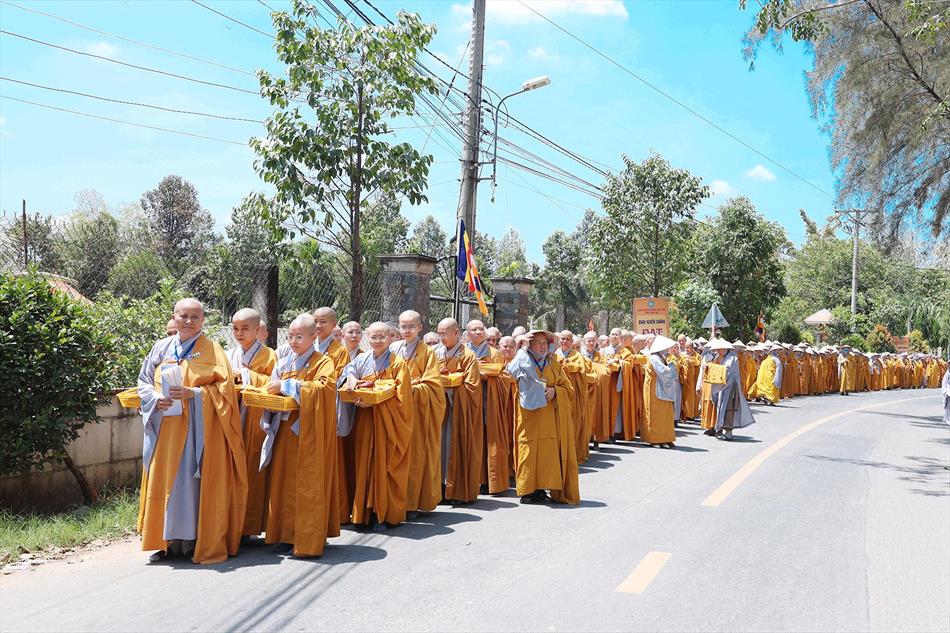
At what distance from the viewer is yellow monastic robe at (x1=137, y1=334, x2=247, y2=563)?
19.1 feet

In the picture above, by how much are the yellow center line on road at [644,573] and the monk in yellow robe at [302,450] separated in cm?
225

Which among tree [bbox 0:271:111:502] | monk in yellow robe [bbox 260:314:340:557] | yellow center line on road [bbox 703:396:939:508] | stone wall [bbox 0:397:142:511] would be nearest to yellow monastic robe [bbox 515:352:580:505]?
yellow center line on road [bbox 703:396:939:508]

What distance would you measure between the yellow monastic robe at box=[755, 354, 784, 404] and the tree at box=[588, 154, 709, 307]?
371cm

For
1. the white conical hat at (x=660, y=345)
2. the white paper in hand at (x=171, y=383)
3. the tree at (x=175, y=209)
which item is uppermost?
the tree at (x=175, y=209)

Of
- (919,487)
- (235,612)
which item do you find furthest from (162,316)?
(919,487)

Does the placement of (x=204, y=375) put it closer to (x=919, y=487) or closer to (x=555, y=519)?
(x=555, y=519)

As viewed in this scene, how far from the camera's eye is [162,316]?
9484 millimetres

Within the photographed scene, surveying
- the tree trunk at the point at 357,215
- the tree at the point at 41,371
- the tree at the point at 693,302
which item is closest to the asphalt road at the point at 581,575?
the tree at the point at 41,371

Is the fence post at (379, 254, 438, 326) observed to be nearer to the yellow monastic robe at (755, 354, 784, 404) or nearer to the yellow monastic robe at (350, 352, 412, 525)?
the yellow monastic robe at (350, 352, 412, 525)

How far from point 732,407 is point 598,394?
296 cm

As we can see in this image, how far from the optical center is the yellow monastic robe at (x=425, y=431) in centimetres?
750

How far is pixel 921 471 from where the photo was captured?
1177 centimetres

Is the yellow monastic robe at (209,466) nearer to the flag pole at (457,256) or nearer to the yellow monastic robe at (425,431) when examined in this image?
the yellow monastic robe at (425,431)

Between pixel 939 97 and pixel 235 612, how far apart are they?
15.2 meters
